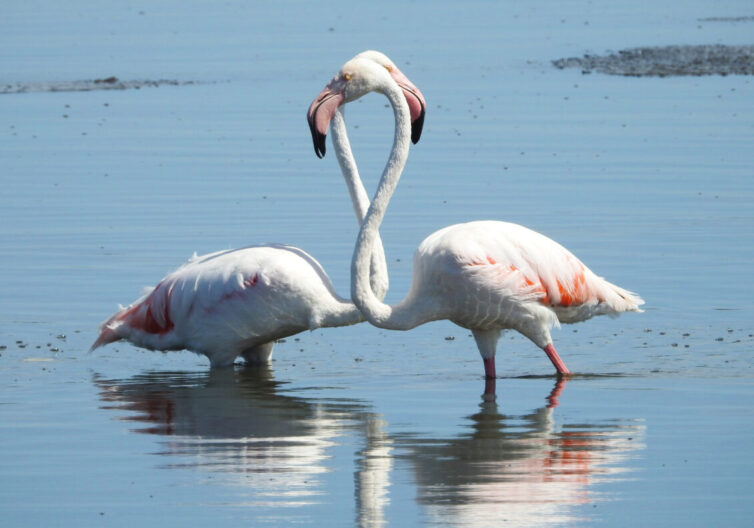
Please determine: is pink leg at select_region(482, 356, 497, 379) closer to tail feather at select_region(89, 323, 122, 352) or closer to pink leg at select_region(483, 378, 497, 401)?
pink leg at select_region(483, 378, 497, 401)

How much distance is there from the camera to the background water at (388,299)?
6.92 m

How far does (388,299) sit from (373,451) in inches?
135

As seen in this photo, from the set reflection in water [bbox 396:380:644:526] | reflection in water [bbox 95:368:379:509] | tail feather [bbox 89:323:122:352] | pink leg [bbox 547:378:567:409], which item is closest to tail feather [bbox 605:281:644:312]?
pink leg [bbox 547:378:567:409]

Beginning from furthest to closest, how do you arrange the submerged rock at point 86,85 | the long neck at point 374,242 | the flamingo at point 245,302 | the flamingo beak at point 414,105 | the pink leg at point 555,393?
the submerged rock at point 86,85, the flamingo beak at point 414,105, the flamingo at point 245,302, the long neck at point 374,242, the pink leg at point 555,393

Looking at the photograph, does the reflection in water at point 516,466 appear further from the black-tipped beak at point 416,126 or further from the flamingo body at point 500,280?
the black-tipped beak at point 416,126

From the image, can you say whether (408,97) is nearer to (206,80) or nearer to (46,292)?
(46,292)

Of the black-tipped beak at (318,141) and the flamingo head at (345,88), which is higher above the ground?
the flamingo head at (345,88)

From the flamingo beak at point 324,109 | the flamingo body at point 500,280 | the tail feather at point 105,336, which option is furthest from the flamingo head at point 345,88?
the tail feather at point 105,336

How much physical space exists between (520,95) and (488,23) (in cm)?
974

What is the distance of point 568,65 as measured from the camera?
2283cm

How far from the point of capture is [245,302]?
30.6 ft

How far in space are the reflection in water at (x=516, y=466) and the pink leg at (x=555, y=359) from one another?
600 millimetres

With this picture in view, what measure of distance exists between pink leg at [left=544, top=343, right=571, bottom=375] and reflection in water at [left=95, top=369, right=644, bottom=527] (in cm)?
14

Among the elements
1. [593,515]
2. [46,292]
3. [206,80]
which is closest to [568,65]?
[206,80]
